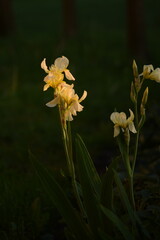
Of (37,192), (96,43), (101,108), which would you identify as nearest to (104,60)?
(96,43)

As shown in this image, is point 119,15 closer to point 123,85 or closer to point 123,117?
point 123,85

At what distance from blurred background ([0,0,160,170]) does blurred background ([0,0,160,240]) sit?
0.04ft

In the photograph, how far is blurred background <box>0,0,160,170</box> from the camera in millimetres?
5129

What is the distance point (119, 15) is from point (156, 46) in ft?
21.2

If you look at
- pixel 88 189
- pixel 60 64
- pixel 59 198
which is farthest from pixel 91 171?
pixel 60 64

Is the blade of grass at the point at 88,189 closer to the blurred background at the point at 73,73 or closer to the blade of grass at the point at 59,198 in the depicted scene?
the blade of grass at the point at 59,198

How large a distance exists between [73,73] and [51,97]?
1242 millimetres

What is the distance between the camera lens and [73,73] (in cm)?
749

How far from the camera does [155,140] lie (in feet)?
13.1

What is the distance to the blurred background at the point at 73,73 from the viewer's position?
513 centimetres

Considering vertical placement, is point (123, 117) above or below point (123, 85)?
above

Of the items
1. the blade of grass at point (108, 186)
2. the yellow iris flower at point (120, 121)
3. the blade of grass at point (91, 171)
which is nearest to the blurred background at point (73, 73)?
the blade of grass at point (91, 171)

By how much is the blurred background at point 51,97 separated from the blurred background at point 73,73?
1 cm

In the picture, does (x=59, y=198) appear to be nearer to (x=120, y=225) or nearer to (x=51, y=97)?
(x=120, y=225)
